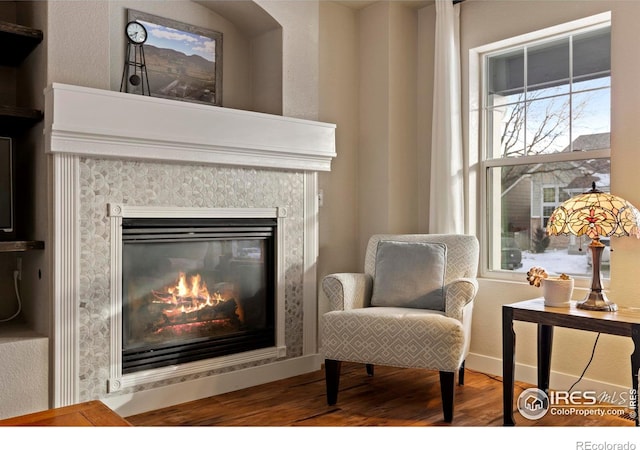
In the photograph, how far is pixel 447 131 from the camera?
12.1ft

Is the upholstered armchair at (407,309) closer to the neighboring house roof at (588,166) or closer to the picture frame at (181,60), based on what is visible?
the neighboring house roof at (588,166)

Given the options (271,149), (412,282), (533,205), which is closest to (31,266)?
(271,149)

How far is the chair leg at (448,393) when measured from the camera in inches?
106

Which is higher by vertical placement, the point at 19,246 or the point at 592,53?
the point at 592,53

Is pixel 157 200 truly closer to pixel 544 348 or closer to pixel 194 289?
pixel 194 289

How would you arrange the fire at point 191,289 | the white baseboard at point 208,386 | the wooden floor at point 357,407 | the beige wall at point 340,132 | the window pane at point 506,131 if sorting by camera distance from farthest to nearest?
the beige wall at point 340,132 < the window pane at point 506,131 < the fire at point 191,289 < the white baseboard at point 208,386 < the wooden floor at point 357,407

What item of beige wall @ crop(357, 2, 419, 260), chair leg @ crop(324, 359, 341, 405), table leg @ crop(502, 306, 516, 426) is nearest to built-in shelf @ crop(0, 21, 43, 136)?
chair leg @ crop(324, 359, 341, 405)

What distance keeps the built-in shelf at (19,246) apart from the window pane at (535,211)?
2723 mm

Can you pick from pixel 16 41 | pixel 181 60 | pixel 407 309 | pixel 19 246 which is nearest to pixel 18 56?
pixel 16 41

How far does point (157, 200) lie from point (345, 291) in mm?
1156

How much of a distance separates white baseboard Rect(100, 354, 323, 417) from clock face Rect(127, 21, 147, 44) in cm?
193

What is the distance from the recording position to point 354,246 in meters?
4.04

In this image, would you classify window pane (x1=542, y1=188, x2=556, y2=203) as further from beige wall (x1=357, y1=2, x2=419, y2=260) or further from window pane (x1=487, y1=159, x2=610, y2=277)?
beige wall (x1=357, y1=2, x2=419, y2=260)

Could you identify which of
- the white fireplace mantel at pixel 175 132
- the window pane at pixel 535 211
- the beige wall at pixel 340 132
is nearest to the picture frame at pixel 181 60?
the white fireplace mantel at pixel 175 132
